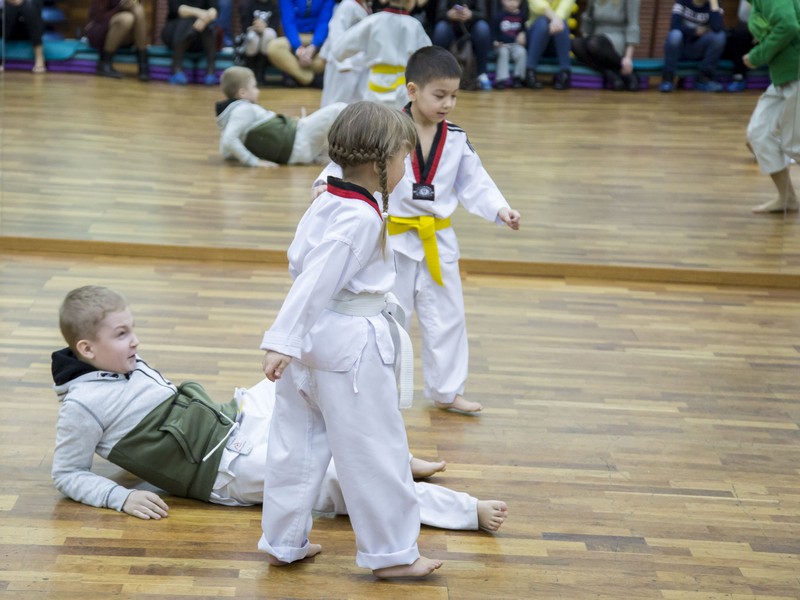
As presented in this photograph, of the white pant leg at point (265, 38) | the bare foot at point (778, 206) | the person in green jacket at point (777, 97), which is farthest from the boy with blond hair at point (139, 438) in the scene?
the bare foot at point (778, 206)

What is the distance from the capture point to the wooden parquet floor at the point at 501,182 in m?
5.36

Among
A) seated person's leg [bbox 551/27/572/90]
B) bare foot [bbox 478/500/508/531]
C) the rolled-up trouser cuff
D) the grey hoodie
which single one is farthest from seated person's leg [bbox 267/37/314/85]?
the rolled-up trouser cuff

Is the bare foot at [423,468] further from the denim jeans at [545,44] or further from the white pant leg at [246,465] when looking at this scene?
the denim jeans at [545,44]

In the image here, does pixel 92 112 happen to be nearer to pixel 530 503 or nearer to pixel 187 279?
pixel 187 279

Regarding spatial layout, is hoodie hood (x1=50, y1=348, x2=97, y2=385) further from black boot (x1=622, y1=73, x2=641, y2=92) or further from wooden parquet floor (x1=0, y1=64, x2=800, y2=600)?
black boot (x1=622, y1=73, x2=641, y2=92)

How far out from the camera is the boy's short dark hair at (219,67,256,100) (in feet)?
17.0

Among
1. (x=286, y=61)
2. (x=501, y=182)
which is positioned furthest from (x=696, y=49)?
(x=286, y=61)

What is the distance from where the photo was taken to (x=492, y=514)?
9.46 feet

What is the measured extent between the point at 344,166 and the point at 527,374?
181 cm

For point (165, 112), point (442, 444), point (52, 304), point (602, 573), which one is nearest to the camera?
point (602, 573)

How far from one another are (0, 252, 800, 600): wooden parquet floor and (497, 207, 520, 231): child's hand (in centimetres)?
69

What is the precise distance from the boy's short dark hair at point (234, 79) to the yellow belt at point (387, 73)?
0.57 metres

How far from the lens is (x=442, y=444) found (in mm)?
3504

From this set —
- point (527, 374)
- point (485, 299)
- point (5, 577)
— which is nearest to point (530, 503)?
point (527, 374)
